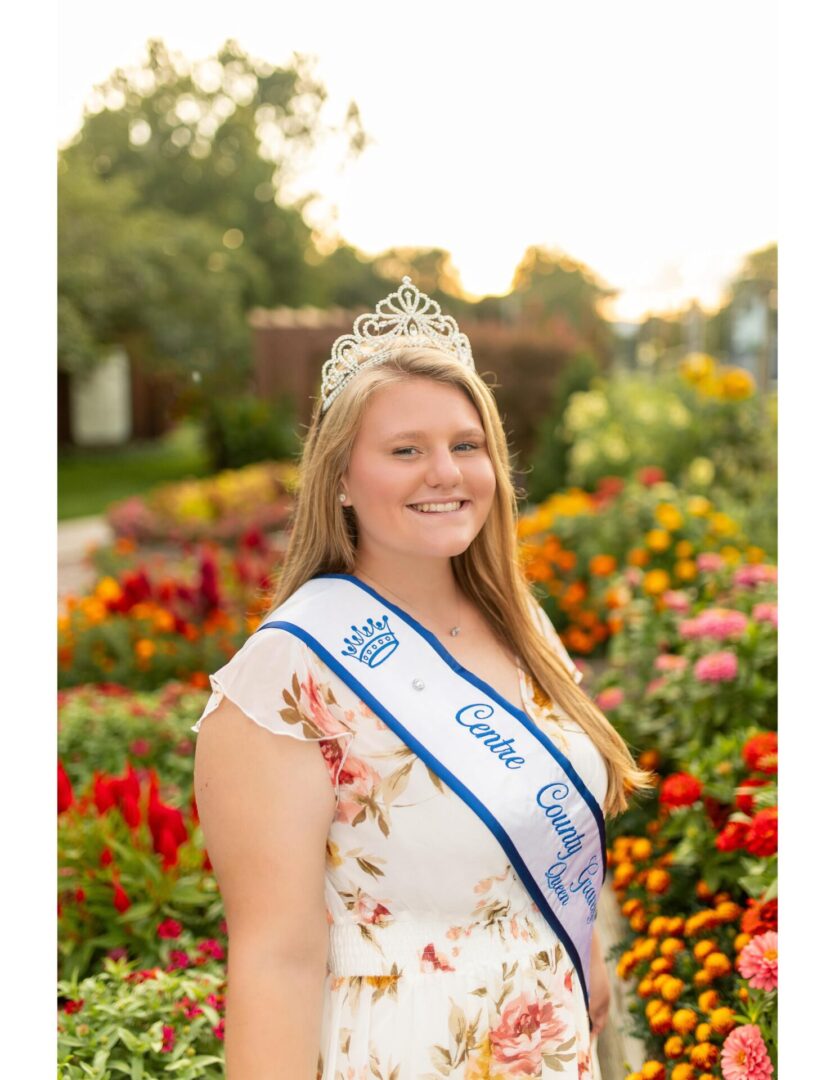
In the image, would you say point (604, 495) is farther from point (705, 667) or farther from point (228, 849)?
point (228, 849)

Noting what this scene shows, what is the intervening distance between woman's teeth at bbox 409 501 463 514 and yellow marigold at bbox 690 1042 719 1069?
1.10 m

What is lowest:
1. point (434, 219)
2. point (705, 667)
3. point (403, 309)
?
point (705, 667)

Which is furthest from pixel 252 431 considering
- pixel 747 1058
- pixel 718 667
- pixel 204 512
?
pixel 747 1058

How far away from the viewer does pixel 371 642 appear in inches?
57.8

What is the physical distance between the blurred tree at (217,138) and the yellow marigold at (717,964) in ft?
41.1

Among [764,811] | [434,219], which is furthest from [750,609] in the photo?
[434,219]

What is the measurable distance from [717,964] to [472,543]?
968 mm

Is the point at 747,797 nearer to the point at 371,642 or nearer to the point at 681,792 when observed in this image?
the point at 681,792

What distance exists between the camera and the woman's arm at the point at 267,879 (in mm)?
1313

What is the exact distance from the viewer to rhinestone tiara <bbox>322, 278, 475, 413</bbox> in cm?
158

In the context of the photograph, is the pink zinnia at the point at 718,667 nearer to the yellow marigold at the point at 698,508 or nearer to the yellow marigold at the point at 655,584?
the yellow marigold at the point at 655,584

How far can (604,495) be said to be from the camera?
7.02 metres

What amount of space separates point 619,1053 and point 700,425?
7.30 metres

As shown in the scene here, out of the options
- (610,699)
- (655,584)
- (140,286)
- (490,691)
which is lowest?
(610,699)
